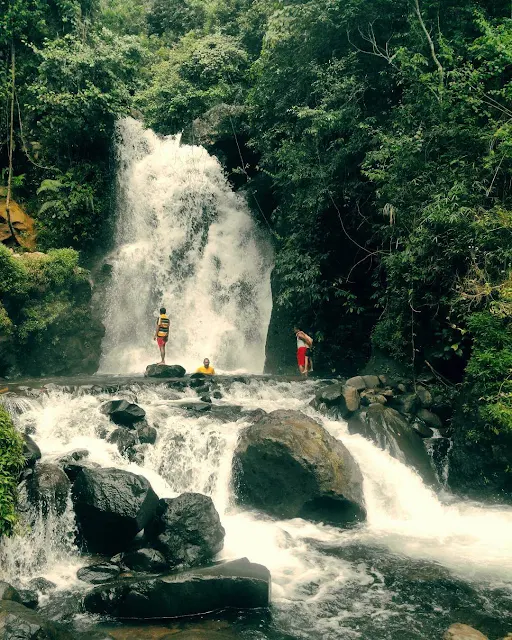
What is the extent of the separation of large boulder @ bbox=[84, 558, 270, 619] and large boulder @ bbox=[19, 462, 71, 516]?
5.71 feet

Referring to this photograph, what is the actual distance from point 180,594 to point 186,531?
4.37 ft

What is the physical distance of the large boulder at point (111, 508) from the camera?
7738 mm

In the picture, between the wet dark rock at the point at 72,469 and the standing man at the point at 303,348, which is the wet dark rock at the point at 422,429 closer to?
the standing man at the point at 303,348

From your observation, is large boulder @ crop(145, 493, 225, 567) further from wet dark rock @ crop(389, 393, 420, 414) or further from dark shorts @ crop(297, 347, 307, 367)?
dark shorts @ crop(297, 347, 307, 367)

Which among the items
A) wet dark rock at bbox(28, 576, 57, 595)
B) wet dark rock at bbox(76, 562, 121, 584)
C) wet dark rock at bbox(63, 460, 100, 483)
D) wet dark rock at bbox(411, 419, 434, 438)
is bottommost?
wet dark rock at bbox(28, 576, 57, 595)

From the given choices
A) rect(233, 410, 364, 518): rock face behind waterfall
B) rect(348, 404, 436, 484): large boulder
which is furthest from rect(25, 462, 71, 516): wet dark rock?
rect(348, 404, 436, 484): large boulder

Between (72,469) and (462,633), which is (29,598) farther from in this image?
(462,633)

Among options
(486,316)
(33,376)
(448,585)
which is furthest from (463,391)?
(33,376)

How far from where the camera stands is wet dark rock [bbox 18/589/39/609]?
662 cm

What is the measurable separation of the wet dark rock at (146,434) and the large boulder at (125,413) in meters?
0.22

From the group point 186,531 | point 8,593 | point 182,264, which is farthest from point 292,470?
point 182,264

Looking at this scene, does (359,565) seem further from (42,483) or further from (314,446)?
(42,483)

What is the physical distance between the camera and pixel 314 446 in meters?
9.49

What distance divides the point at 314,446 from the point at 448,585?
2.96 meters
